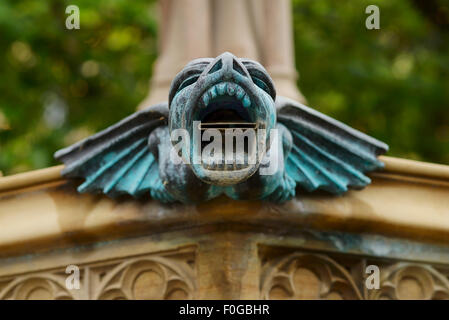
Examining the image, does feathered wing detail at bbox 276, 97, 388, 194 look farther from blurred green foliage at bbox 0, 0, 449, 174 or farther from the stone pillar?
blurred green foliage at bbox 0, 0, 449, 174

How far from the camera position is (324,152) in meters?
1.95

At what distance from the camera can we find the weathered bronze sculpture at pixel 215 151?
1.64m

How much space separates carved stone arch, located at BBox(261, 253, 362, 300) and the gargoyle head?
0.35m

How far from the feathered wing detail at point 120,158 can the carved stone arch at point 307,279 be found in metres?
0.31

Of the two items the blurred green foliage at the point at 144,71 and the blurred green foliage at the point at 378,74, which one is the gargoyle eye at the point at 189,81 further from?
the blurred green foliage at the point at 378,74

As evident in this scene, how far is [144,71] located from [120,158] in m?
3.15

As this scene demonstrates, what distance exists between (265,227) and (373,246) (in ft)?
0.86

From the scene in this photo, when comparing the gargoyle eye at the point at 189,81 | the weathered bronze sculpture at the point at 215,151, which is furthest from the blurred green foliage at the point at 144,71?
the gargoyle eye at the point at 189,81

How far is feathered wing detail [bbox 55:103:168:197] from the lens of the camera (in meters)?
1.92

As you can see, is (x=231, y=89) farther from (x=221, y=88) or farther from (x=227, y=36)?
(x=227, y=36)

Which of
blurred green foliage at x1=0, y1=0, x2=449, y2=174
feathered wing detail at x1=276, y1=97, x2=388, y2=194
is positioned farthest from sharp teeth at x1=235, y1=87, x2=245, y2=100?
blurred green foliage at x1=0, y1=0, x2=449, y2=174

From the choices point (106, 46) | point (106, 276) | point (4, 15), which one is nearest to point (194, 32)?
point (106, 276)

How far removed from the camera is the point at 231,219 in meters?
1.85
